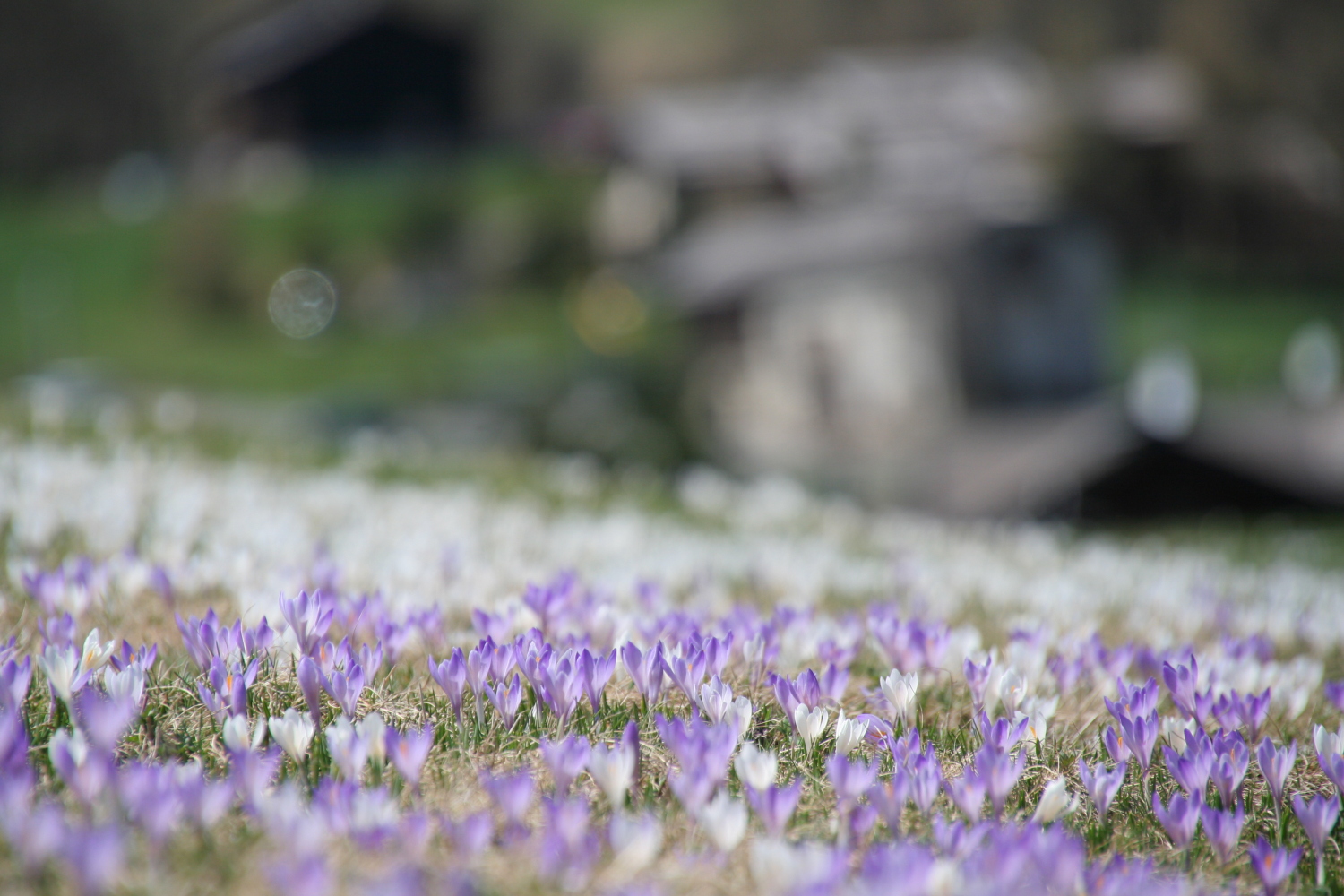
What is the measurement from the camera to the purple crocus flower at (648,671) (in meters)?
2.71

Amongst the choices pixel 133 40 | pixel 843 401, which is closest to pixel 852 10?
pixel 133 40

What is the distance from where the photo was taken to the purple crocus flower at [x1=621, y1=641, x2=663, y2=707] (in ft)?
8.89

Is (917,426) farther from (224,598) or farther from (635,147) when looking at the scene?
(635,147)

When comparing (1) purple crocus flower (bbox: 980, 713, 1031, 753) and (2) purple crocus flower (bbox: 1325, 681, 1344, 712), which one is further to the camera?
(2) purple crocus flower (bbox: 1325, 681, 1344, 712)

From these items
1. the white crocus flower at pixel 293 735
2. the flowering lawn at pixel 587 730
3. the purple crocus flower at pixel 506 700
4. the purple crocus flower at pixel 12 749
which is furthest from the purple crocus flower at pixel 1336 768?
the purple crocus flower at pixel 12 749

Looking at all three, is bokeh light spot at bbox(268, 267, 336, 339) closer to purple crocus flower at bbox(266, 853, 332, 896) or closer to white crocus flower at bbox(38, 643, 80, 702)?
white crocus flower at bbox(38, 643, 80, 702)

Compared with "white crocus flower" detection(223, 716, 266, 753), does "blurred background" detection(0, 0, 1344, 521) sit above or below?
above

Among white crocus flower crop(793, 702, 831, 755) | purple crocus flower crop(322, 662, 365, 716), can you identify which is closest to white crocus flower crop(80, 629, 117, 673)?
purple crocus flower crop(322, 662, 365, 716)

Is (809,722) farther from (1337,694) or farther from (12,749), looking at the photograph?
(1337,694)

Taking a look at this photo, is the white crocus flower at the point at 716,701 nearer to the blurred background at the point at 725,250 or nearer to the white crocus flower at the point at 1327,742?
the white crocus flower at the point at 1327,742

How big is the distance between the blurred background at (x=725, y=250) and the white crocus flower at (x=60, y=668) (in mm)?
5530

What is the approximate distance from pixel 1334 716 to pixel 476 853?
2.87m

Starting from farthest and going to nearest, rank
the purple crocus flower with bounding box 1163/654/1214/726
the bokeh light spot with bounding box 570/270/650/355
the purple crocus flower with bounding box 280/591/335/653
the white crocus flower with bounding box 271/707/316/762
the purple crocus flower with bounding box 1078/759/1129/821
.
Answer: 1. the bokeh light spot with bounding box 570/270/650/355
2. the purple crocus flower with bounding box 1163/654/1214/726
3. the purple crocus flower with bounding box 280/591/335/653
4. the purple crocus flower with bounding box 1078/759/1129/821
5. the white crocus flower with bounding box 271/707/316/762

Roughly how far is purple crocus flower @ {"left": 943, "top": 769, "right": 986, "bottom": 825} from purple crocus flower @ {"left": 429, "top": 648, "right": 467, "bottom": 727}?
3.58 ft
